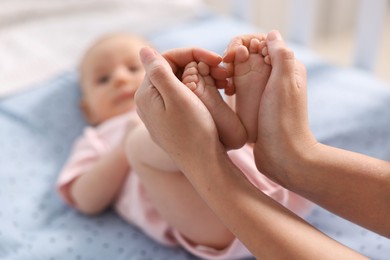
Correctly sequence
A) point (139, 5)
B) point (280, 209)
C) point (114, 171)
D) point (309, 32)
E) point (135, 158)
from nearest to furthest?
point (280, 209), point (135, 158), point (114, 171), point (309, 32), point (139, 5)

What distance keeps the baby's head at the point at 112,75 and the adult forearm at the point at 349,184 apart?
55 cm

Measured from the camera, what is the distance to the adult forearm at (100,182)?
38.9 inches

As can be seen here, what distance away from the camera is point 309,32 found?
1.44 m

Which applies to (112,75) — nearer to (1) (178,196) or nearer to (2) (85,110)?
(2) (85,110)

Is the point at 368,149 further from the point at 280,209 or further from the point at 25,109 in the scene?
the point at 25,109

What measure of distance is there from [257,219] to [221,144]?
114 millimetres

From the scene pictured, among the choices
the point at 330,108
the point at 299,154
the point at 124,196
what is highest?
the point at 299,154

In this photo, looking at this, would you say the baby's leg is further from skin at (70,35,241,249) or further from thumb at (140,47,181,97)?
thumb at (140,47,181,97)

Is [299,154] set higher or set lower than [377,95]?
higher

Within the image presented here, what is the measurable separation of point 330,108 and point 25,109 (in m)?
0.69

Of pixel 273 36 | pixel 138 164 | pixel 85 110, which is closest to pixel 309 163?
pixel 273 36

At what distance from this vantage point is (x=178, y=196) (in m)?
0.85

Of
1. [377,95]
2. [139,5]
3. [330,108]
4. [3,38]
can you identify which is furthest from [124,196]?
[139,5]

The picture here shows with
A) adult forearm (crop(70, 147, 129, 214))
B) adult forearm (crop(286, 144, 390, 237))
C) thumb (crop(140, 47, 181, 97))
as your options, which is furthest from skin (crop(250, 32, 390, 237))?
adult forearm (crop(70, 147, 129, 214))
